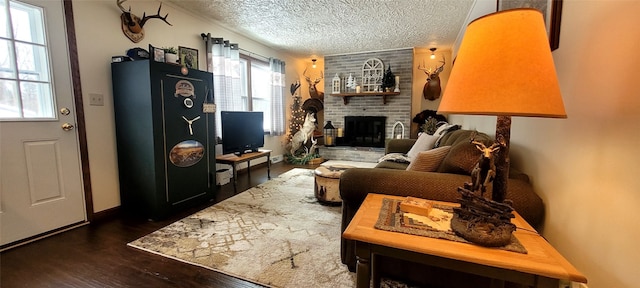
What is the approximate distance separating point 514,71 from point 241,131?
352 centimetres

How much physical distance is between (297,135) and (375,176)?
4.21 m

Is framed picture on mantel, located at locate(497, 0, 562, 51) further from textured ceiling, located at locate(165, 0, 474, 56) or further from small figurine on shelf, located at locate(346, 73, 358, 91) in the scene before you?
small figurine on shelf, located at locate(346, 73, 358, 91)

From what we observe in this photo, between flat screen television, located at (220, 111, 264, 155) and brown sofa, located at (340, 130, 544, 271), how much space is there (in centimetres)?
253

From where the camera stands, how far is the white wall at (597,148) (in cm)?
82

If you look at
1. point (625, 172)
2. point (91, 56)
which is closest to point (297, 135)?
point (91, 56)

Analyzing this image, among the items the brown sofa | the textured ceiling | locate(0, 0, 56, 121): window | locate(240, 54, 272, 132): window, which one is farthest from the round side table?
locate(0, 0, 56, 121): window

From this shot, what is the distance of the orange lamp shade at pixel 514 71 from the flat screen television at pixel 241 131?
330cm

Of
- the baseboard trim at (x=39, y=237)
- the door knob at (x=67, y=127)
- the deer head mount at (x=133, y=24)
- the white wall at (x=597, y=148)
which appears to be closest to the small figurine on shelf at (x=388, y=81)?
the deer head mount at (x=133, y=24)

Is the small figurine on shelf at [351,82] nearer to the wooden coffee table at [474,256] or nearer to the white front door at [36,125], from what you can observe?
the white front door at [36,125]

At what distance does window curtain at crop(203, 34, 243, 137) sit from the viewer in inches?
146

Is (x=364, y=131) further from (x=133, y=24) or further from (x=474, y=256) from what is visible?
(x=474, y=256)

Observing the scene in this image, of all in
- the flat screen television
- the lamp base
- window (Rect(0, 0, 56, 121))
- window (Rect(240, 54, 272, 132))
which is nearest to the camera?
the lamp base

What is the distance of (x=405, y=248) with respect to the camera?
893 mm

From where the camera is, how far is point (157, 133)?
2428mm
